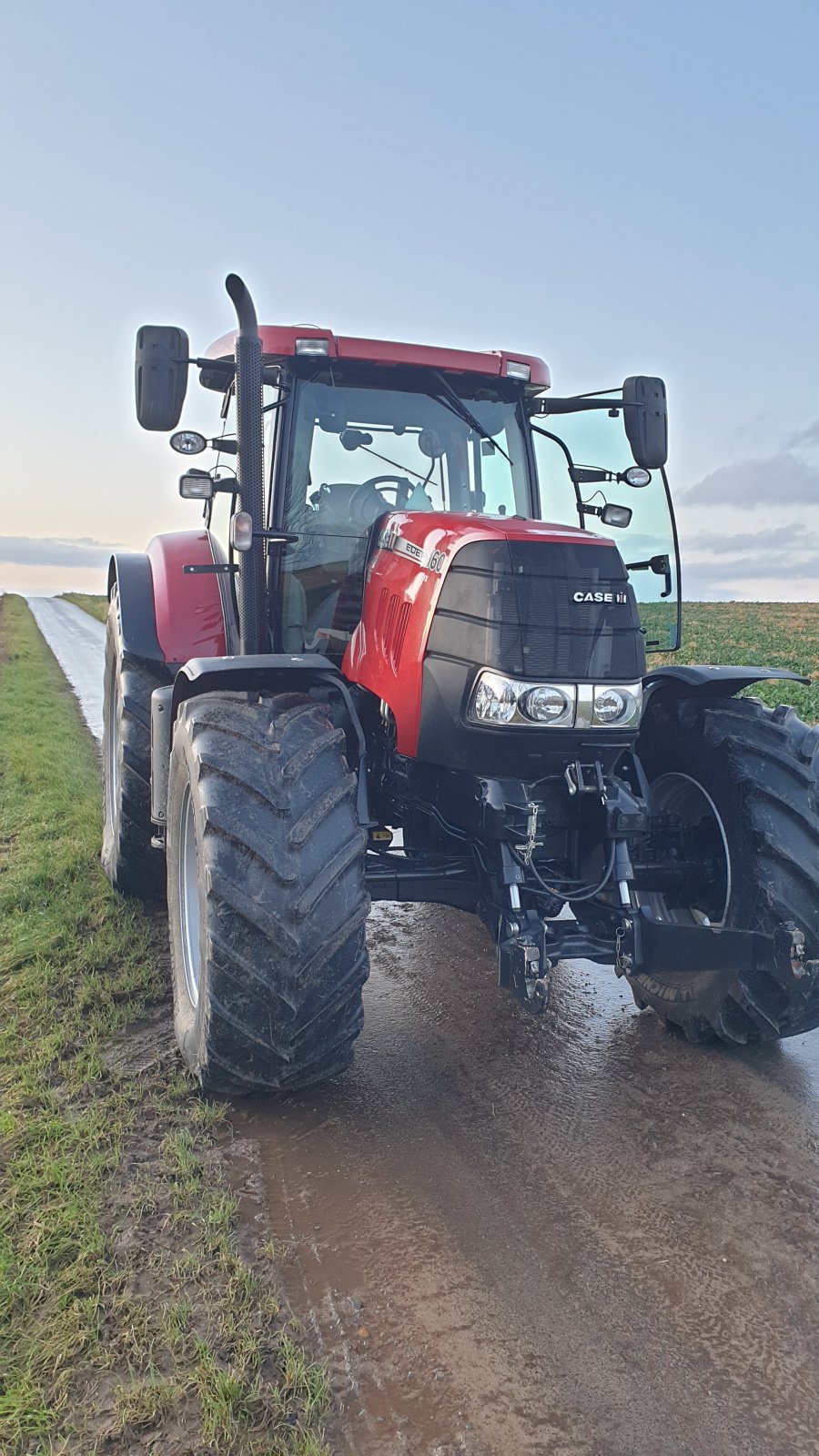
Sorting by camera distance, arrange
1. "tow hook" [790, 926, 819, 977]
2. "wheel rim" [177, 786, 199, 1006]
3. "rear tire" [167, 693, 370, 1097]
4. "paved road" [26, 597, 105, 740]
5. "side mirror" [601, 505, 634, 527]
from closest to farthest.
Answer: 1. "rear tire" [167, 693, 370, 1097]
2. "tow hook" [790, 926, 819, 977]
3. "wheel rim" [177, 786, 199, 1006]
4. "side mirror" [601, 505, 634, 527]
5. "paved road" [26, 597, 105, 740]

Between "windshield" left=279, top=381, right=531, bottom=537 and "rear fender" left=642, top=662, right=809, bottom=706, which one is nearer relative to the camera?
"rear fender" left=642, top=662, right=809, bottom=706

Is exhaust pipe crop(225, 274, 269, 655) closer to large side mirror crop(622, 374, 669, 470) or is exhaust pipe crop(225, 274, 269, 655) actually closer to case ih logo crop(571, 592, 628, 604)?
case ih logo crop(571, 592, 628, 604)

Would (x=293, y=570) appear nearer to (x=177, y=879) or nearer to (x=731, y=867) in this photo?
(x=177, y=879)

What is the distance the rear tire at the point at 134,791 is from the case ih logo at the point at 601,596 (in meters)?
2.47

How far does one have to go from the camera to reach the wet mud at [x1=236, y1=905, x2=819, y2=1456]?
217cm

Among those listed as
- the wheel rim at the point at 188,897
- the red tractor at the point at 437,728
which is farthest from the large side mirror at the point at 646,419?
the wheel rim at the point at 188,897

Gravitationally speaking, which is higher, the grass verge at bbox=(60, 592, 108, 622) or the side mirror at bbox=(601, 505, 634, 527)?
the side mirror at bbox=(601, 505, 634, 527)

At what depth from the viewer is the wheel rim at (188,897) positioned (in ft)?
12.0

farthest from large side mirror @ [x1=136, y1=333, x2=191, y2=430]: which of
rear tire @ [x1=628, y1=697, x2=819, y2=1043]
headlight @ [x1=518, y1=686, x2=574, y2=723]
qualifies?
rear tire @ [x1=628, y1=697, x2=819, y2=1043]

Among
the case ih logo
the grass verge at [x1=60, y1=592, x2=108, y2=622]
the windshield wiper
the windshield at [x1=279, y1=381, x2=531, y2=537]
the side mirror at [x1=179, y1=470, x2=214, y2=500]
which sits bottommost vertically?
the grass verge at [x1=60, y1=592, x2=108, y2=622]

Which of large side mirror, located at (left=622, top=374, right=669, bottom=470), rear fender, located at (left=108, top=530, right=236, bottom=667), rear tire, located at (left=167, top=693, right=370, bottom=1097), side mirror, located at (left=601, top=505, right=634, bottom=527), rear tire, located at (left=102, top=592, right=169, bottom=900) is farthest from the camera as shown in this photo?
rear tire, located at (left=102, top=592, right=169, bottom=900)

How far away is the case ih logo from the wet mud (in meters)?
1.69

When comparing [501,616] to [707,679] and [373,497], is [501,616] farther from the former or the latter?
[373,497]

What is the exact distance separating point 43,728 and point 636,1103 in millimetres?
8808
